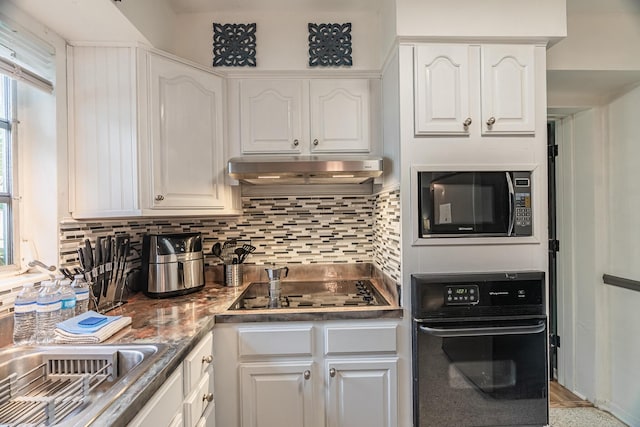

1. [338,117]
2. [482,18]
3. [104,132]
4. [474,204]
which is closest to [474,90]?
[482,18]

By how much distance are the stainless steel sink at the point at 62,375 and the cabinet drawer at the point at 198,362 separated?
0.14 m

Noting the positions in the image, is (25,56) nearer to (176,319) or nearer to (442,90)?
(176,319)

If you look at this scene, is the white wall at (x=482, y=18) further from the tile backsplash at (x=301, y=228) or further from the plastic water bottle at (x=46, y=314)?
the plastic water bottle at (x=46, y=314)

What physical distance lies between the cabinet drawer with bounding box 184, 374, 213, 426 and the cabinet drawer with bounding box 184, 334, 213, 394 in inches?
1.3

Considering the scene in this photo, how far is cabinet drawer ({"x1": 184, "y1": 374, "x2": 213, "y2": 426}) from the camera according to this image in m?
1.17

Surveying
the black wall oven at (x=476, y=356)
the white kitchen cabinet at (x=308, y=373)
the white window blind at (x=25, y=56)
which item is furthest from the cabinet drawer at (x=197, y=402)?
the white window blind at (x=25, y=56)

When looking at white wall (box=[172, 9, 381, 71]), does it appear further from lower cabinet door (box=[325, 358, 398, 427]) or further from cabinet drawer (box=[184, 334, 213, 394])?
lower cabinet door (box=[325, 358, 398, 427])

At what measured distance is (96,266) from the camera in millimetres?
1500

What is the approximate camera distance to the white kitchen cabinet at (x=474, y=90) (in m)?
1.54

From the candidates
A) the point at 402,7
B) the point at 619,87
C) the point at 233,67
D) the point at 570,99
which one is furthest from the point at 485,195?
the point at 233,67

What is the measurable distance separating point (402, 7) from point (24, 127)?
1.79 meters

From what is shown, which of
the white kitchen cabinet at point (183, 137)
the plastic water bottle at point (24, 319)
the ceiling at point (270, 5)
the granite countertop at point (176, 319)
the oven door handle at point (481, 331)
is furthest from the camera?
the ceiling at point (270, 5)

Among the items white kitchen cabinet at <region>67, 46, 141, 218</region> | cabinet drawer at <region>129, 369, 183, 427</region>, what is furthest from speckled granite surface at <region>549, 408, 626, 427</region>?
white kitchen cabinet at <region>67, 46, 141, 218</region>

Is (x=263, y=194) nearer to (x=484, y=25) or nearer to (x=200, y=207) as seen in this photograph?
(x=200, y=207)
